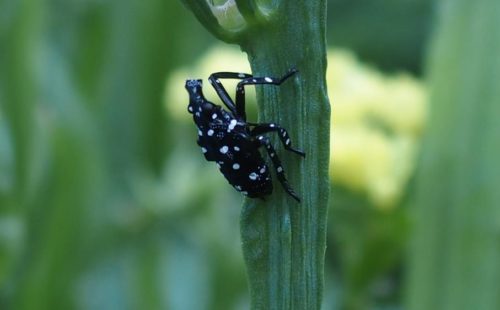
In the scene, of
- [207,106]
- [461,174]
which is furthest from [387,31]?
[207,106]

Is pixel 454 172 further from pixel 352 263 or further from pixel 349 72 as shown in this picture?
pixel 349 72

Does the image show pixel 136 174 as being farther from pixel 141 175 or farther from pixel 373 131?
pixel 373 131

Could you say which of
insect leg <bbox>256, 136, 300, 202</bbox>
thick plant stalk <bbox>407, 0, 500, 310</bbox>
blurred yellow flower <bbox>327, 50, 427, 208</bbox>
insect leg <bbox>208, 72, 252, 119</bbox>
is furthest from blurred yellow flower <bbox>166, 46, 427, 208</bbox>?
insect leg <bbox>256, 136, 300, 202</bbox>

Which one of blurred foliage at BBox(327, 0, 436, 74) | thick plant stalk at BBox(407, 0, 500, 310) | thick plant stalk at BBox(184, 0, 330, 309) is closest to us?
thick plant stalk at BBox(184, 0, 330, 309)

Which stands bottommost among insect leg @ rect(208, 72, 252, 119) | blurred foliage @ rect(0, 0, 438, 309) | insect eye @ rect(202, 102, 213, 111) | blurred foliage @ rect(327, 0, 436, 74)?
blurred foliage @ rect(0, 0, 438, 309)

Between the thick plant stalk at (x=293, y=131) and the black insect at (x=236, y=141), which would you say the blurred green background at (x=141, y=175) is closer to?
the black insect at (x=236, y=141)

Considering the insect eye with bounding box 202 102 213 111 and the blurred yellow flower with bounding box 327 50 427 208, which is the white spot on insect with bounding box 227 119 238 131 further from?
the blurred yellow flower with bounding box 327 50 427 208

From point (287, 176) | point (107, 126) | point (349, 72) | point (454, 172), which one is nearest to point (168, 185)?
point (107, 126)
